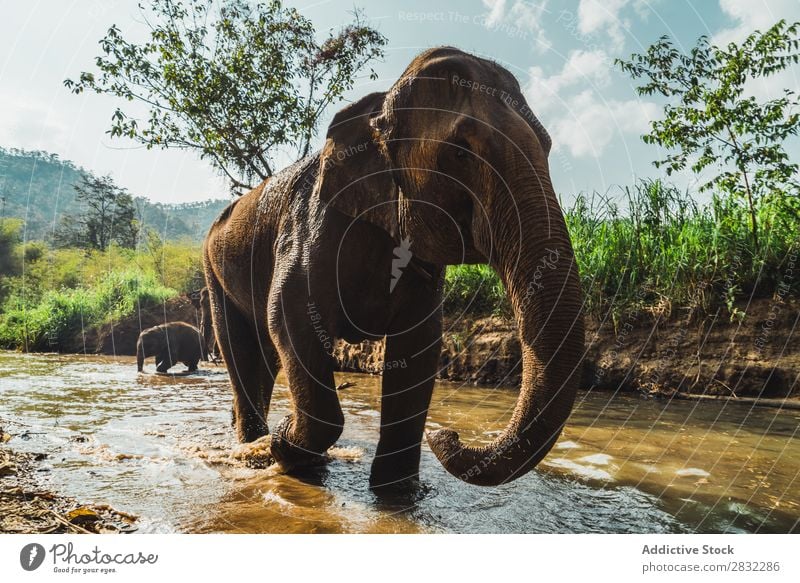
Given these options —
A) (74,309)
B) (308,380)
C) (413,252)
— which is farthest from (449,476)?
(74,309)

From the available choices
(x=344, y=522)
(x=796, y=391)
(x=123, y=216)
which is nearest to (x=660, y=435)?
(x=796, y=391)

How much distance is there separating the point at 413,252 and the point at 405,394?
2.73ft

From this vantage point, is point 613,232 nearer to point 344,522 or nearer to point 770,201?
point 770,201

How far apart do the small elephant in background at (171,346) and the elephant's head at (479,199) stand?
7092 millimetres

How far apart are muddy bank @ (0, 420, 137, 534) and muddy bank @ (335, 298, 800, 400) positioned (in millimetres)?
4060

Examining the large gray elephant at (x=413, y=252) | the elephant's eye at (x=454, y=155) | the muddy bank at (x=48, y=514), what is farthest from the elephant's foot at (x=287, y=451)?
the elephant's eye at (x=454, y=155)

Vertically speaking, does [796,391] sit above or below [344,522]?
above

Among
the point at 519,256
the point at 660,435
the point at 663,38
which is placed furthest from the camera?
the point at 663,38

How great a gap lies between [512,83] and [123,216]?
42.3 feet

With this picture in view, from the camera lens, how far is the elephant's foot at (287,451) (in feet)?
9.38

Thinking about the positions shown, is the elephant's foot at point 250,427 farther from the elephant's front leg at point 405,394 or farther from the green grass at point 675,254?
the green grass at point 675,254

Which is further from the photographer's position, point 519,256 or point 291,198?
point 291,198
